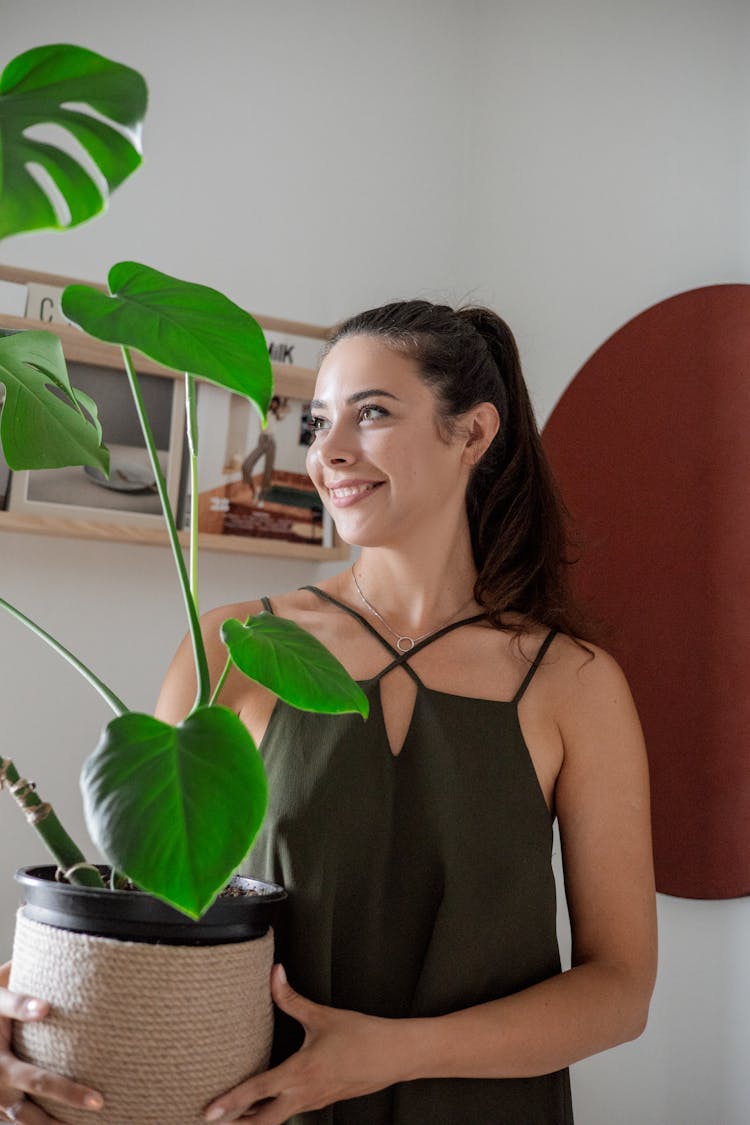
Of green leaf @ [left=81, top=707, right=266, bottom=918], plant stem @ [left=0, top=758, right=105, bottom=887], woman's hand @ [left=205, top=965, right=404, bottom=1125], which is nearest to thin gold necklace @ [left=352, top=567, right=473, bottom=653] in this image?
woman's hand @ [left=205, top=965, right=404, bottom=1125]

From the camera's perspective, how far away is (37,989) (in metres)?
1.00

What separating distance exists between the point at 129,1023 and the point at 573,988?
2.01ft

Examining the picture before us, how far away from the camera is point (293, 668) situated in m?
0.96

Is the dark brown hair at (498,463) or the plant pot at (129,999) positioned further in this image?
the dark brown hair at (498,463)

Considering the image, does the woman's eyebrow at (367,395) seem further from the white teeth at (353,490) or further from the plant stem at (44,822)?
the plant stem at (44,822)

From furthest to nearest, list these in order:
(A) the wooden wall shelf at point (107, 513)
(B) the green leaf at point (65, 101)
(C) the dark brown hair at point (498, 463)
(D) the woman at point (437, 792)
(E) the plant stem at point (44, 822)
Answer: (A) the wooden wall shelf at point (107, 513), (C) the dark brown hair at point (498, 463), (D) the woman at point (437, 792), (E) the plant stem at point (44, 822), (B) the green leaf at point (65, 101)

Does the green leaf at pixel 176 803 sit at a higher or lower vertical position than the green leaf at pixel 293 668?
lower

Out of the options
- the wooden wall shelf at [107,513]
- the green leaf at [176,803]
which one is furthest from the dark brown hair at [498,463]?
the green leaf at [176,803]

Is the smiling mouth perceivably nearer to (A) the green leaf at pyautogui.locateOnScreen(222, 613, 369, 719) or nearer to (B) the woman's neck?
(B) the woman's neck

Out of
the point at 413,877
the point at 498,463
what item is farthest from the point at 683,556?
the point at 413,877

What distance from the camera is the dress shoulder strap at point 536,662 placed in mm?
1536

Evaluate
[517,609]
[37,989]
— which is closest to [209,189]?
[517,609]

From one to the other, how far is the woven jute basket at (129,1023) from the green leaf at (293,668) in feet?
0.81

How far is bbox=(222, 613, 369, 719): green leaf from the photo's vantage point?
95 cm
